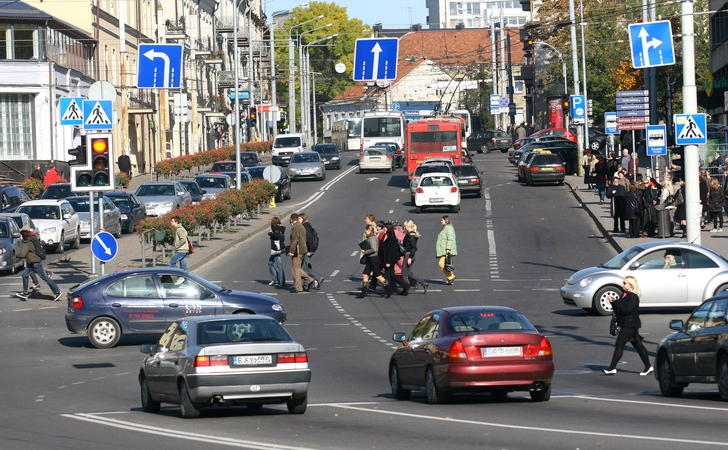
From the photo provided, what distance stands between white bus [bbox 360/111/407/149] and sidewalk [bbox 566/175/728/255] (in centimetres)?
1826

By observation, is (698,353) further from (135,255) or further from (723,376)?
(135,255)

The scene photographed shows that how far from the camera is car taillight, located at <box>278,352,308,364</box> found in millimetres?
12879

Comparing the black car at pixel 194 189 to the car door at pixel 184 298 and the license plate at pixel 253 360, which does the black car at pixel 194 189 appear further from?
the license plate at pixel 253 360

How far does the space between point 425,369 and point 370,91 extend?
120 m

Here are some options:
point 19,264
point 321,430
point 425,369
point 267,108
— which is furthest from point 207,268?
point 267,108

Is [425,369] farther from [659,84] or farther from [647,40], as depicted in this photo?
[659,84]

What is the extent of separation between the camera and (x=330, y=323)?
2325 cm

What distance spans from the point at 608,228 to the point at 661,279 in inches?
595

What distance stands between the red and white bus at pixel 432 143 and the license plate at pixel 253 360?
1739 inches

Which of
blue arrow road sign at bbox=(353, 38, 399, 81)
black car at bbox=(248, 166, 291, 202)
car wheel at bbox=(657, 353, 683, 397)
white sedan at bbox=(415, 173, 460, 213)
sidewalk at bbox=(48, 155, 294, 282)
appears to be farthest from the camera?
black car at bbox=(248, 166, 291, 202)

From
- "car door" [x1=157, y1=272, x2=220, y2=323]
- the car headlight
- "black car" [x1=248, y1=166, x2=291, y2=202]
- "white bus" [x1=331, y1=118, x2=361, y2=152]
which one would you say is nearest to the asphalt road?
the car headlight

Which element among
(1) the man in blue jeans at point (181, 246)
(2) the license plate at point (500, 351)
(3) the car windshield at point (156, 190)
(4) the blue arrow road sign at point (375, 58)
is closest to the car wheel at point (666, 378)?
(2) the license plate at point (500, 351)

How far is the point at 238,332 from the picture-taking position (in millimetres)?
13203

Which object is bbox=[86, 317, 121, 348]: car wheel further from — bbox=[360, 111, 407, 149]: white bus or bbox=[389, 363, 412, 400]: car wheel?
bbox=[360, 111, 407, 149]: white bus
